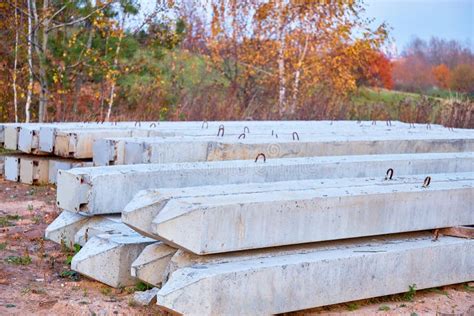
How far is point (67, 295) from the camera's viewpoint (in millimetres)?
4586

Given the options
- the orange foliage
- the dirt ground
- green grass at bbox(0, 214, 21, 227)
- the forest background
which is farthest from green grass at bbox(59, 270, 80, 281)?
the orange foliage

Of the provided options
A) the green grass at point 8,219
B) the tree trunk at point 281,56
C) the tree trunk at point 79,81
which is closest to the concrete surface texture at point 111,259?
the green grass at point 8,219

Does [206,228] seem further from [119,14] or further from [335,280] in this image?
[119,14]

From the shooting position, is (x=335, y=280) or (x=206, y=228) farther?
(x=335, y=280)

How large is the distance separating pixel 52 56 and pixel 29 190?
5.63 metres

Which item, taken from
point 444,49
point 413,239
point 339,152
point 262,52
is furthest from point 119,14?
Answer: point 444,49

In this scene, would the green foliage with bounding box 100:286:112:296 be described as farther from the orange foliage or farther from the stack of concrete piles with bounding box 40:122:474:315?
the orange foliage

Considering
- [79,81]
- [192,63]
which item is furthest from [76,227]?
[192,63]

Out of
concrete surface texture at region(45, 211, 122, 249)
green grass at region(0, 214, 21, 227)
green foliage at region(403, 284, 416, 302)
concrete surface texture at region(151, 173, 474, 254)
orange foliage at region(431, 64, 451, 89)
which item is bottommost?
green grass at region(0, 214, 21, 227)

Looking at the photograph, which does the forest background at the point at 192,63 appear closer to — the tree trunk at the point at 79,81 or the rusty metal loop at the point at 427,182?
the tree trunk at the point at 79,81

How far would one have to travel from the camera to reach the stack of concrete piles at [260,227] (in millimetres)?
4051

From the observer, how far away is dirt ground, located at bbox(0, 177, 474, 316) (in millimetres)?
4371

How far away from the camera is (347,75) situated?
771 inches

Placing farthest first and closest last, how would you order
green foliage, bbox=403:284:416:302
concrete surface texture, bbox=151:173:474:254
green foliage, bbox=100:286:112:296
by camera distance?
green foliage, bbox=403:284:416:302 < green foliage, bbox=100:286:112:296 < concrete surface texture, bbox=151:173:474:254
